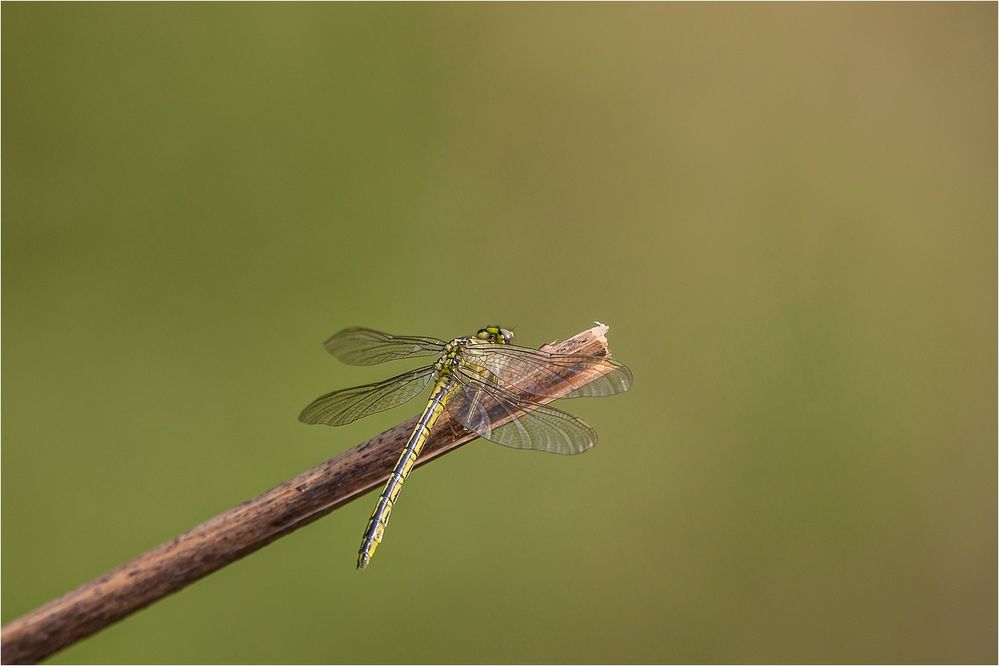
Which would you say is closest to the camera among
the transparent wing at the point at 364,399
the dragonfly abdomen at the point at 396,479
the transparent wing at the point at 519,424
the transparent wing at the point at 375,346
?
the dragonfly abdomen at the point at 396,479

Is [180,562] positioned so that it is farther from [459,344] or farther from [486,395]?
[459,344]

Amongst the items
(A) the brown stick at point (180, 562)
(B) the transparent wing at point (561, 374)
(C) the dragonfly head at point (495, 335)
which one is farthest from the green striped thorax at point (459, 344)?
(A) the brown stick at point (180, 562)

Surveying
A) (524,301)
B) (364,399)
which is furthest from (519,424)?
(524,301)

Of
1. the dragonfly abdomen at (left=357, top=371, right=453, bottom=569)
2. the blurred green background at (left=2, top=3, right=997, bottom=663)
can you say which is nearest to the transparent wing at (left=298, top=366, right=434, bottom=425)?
the dragonfly abdomen at (left=357, top=371, right=453, bottom=569)

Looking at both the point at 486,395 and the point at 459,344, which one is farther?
the point at 459,344

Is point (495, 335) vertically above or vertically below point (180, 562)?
above

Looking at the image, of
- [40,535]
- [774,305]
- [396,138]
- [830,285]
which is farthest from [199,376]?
[830,285]

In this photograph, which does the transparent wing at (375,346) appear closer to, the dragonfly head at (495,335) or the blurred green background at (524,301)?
the dragonfly head at (495,335)
